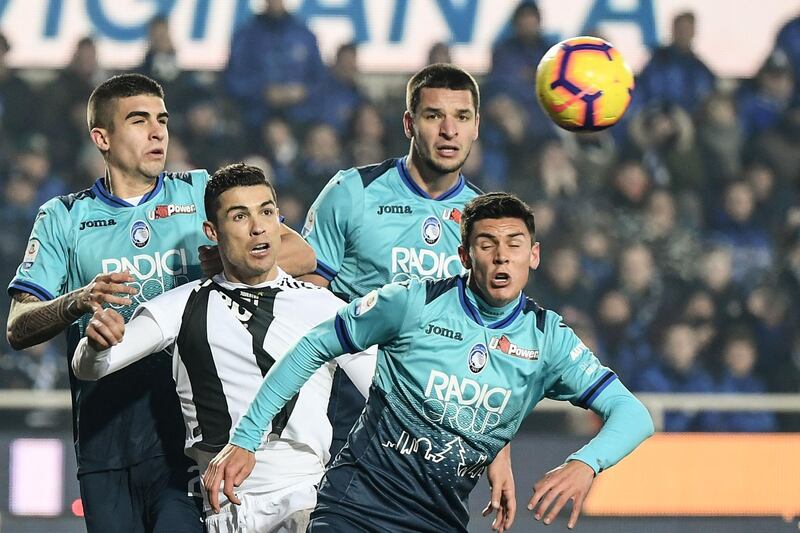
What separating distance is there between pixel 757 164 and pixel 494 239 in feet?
21.4

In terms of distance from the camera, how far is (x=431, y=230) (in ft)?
17.2

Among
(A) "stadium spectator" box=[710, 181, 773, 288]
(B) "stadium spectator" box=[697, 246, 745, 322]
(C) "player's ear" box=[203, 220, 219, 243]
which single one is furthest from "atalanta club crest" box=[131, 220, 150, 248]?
(A) "stadium spectator" box=[710, 181, 773, 288]

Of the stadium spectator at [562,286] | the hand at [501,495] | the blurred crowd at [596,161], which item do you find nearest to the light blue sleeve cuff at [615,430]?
the hand at [501,495]

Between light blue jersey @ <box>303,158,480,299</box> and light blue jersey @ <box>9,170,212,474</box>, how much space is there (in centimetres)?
59

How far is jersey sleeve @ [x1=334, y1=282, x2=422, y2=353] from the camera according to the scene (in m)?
3.96

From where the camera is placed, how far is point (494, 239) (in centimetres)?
408

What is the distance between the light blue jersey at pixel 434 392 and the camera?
3.98m

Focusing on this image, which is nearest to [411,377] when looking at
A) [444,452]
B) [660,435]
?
[444,452]

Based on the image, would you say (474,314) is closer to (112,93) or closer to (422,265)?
(422,265)

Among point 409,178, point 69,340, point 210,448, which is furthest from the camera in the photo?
point 409,178

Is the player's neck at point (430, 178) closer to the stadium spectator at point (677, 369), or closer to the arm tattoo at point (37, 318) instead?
the arm tattoo at point (37, 318)

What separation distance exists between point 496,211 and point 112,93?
5.74 feet

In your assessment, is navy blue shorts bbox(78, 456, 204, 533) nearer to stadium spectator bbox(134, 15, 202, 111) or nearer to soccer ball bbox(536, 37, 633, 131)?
soccer ball bbox(536, 37, 633, 131)

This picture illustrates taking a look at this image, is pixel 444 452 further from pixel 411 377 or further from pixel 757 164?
pixel 757 164
